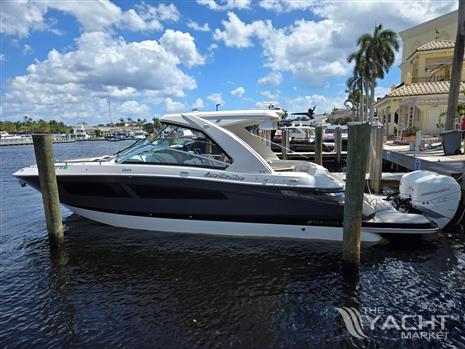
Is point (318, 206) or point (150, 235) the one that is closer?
point (318, 206)

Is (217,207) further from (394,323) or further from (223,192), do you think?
(394,323)

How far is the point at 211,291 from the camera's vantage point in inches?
196

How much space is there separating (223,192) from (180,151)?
124 centimetres

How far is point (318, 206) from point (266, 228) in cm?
105

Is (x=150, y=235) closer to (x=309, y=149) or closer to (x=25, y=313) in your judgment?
(x=25, y=313)

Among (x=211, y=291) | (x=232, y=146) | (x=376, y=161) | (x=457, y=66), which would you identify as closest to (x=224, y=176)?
(x=232, y=146)

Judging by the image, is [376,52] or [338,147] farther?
[376,52]

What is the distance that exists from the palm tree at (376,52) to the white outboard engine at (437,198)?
31.7m

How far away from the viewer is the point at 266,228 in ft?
21.2

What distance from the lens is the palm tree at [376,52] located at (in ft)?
118

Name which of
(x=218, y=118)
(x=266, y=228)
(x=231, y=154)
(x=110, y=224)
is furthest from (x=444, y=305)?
(x=110, y=224)

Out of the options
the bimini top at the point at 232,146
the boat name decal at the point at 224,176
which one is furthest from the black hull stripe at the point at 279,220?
the bimini top at the point at 232,146

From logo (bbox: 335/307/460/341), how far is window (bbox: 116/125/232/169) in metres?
3.36

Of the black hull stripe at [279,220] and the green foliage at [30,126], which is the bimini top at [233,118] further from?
the green foliage at [30,126]
